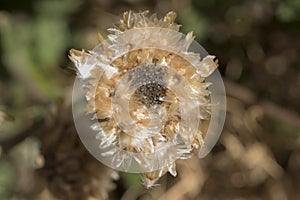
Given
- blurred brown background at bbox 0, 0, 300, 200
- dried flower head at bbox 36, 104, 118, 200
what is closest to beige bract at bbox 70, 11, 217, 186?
dried flower head at bbox 36, 104, 118, 200

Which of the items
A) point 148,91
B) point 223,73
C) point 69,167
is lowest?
point 223,73

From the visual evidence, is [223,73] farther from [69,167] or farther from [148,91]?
[148,91]

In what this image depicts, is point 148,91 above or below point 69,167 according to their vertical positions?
above

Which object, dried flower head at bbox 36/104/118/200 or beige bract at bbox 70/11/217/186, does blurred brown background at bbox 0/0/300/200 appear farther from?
beige bract at bbox 70/11/217/186

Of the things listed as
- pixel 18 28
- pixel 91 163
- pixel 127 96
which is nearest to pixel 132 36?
pixel 127 96

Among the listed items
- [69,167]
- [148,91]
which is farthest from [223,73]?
[148,91]

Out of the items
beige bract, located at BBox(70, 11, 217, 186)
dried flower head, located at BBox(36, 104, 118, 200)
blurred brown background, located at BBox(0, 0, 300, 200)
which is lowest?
blurred brown background, located at BBox(0, 0, 300, 200)
